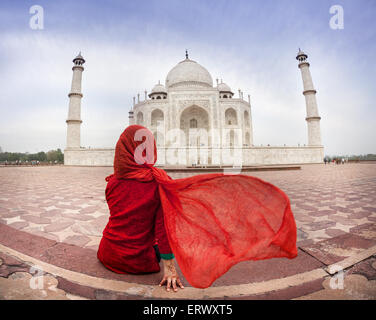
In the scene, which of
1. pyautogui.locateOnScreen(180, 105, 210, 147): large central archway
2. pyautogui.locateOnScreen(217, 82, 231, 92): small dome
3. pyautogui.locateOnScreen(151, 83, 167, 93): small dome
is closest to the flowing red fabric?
pyautogui.locateOnScreen(180, 105, 210, 147): large central archway

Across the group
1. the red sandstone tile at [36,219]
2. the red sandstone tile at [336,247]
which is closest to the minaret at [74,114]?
the red sandstone tile at [36,219]

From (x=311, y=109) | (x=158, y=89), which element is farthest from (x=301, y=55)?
(x=158, y=89)

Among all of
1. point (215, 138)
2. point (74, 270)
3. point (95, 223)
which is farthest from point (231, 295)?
point (215, 138)

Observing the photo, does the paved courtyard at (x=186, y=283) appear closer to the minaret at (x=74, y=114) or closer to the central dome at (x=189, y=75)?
the minaret at (x=74, y=114)

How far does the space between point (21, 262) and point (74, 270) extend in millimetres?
341

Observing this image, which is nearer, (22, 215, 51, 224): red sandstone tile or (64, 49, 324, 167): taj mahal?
(22, 215, 51, 224): red sandstone tile

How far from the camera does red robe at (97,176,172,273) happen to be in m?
1.00

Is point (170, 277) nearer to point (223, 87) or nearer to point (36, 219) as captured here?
point (36, 219)

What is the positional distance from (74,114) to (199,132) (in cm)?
1151

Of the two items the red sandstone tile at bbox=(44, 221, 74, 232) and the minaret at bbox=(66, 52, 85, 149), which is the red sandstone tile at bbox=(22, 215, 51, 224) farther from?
the minaret at bbox=(66, 52, 85, 149)

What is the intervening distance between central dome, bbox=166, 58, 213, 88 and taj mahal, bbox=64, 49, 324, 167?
3135 mm

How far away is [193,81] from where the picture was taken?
20625 millimetres

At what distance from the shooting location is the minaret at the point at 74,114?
17.2m

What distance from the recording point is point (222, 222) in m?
0.82
